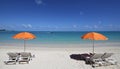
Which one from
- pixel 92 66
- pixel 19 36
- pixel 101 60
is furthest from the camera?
pixel 19 36

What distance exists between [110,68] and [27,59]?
4.66 meters

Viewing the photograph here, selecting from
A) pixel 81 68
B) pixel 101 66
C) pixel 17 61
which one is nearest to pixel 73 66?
pixel 81 68

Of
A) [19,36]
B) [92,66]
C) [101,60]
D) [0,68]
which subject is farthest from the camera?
[19,36]

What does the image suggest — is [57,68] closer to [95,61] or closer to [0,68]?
[95,61]

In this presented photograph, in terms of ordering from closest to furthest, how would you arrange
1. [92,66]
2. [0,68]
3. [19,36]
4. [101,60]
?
[0,68], [92,66], [101,60], [19,36]

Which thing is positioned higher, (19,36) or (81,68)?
(19,36)

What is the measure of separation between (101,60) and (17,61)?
4864 millimetres

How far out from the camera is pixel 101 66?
7715mm

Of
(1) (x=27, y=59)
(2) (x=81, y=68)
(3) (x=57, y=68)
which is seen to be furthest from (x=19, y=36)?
(2) (x=81, y=68)

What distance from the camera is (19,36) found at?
8.84 meters

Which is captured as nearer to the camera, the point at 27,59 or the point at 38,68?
the point at 38,68

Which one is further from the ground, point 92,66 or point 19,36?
point 19,36

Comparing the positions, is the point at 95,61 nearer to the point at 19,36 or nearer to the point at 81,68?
the point at 81,68

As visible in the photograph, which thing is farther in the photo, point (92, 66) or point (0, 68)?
point (92, 66)
